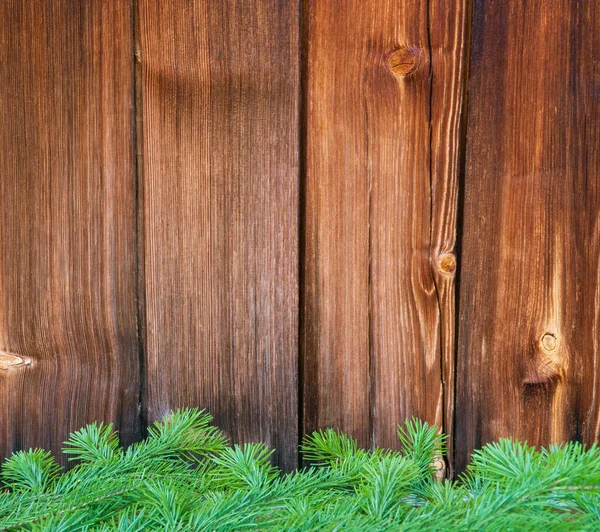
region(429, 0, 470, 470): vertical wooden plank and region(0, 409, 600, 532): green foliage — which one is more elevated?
region(429, 0, 470, 470): vertical wooden plank

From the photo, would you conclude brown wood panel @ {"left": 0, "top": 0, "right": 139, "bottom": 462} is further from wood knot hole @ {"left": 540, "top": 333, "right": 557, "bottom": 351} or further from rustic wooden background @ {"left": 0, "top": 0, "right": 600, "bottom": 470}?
wood knot hole @ {"left": 540, "top": 333, "right": 557, "bottom": 351}

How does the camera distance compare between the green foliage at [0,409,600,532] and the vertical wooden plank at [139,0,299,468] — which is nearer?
the green foliage at [0,409,600,532]

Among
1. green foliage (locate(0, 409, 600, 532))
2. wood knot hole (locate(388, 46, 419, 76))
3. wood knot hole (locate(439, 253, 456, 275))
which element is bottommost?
green foliage (locate(0, 409, 600, 532))

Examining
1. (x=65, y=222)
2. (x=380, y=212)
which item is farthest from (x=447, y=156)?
(x=65, y=222)

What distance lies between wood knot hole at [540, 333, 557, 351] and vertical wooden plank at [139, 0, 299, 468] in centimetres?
54

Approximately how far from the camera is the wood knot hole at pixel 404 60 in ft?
3.59

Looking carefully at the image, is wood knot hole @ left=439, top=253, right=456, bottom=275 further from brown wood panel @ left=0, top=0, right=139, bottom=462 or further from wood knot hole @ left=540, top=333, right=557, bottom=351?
brown wood panel @ left=0, top=0, right=139, bottom=462

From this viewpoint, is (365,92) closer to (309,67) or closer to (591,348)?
(309,67)

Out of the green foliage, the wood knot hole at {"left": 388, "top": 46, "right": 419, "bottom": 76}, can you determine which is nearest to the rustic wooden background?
the wood knot hole at {"left": 388, "top": 46, "right": 419, "bottom": 76}

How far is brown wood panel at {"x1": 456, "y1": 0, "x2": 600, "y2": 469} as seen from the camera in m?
1.07

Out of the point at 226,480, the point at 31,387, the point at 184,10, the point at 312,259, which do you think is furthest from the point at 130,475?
the point at 184,10

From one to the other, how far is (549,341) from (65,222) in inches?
43.5

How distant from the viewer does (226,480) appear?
3.10 ft

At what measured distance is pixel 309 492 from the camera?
0.90 meters
